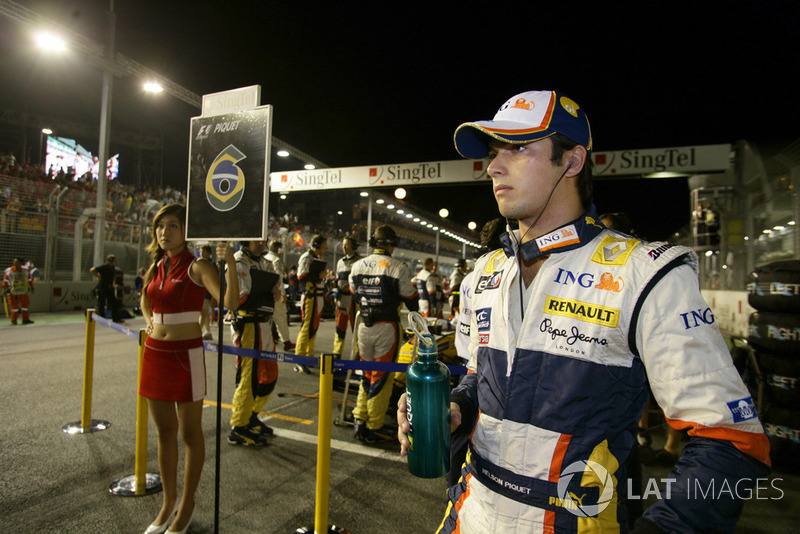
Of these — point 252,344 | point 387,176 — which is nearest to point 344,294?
point 252,344

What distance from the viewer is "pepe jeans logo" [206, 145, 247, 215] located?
2.81 metres

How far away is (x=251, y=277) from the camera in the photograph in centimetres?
484

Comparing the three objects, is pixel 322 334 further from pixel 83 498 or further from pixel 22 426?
pixel 83 498

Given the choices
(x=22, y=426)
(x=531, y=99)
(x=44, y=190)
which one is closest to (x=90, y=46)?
(x=44, y=190)

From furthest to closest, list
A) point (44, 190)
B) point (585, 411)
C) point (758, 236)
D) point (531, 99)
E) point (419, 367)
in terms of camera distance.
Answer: point (44, 190) → point (758, 236) → point (531, 99) → point (419, 367) → point (585, 411)

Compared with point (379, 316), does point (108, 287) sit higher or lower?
lower

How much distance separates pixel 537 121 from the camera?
1.42m

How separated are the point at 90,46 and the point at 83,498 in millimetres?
14215

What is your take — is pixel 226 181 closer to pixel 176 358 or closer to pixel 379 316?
pixel 176 358

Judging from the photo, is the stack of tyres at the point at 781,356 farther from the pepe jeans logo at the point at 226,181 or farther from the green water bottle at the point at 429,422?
the pepe jeans logo at the point at 226,181

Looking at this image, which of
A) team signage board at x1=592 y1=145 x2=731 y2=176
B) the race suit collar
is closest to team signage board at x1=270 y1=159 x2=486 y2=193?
team signage board at x1=592 y1=145 x2=731 y2=176

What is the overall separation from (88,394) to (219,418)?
298cm

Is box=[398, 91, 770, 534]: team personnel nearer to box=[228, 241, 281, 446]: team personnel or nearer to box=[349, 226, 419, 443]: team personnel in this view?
box=[349, 226, 419, 443]: team personnel

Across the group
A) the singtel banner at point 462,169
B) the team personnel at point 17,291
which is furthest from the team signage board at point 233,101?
the team personnel at point 17,291
